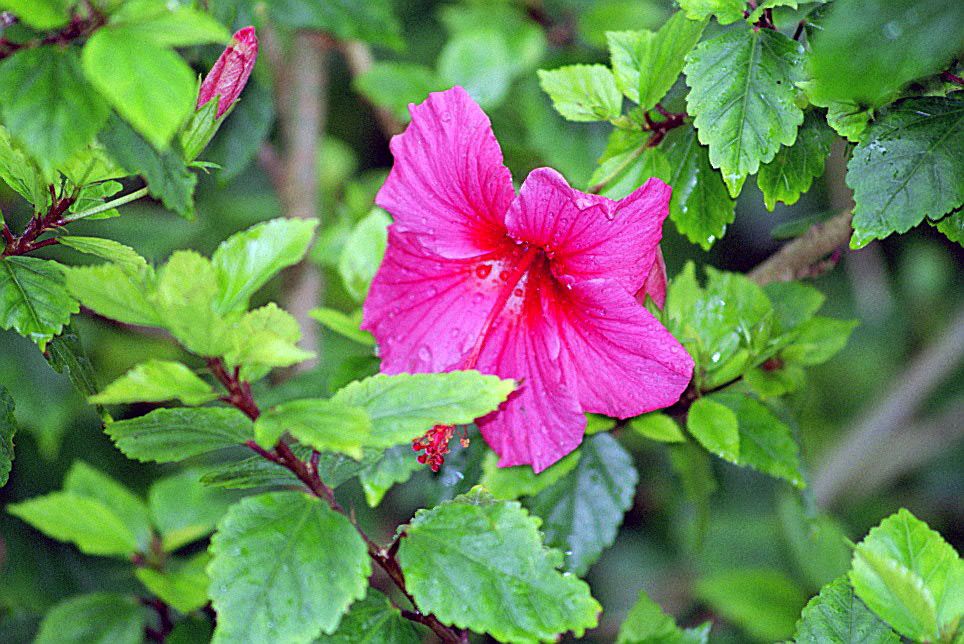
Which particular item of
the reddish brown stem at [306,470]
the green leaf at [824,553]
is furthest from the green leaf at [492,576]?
the green leaf at [824,553]

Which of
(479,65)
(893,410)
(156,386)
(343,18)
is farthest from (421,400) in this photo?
(893,410)

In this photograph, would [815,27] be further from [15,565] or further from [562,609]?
[15,565]

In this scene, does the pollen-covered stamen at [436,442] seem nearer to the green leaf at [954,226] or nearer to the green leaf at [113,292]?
the green leaf at [113,292]

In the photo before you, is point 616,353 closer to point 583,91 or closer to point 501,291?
point 501,291

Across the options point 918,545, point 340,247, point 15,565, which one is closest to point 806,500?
point 918,545

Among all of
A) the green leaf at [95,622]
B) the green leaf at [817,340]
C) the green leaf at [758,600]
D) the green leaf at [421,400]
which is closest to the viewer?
the green leaf at [421,400]

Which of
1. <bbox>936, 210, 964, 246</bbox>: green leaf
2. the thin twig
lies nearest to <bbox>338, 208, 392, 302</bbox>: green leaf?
<bbox>936, 210, 964, 246</bbox>: green leaf
